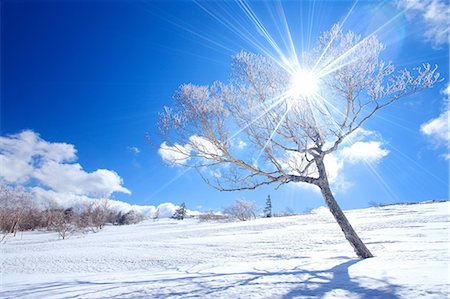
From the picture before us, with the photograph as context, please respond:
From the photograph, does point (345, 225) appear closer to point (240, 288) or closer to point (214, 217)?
point (240, 288)

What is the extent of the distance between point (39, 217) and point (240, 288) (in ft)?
180

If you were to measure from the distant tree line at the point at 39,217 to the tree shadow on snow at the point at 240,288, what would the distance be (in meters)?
23.7

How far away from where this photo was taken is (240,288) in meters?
3.94

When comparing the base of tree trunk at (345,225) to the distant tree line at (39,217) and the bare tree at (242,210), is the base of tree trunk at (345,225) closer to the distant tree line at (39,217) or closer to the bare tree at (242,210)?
the distant tree line at (39,217)

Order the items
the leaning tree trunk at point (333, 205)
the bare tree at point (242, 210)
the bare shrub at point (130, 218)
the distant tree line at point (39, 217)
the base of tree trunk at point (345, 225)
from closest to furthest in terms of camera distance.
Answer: the base of tree trunk at point (345, 225) < the leaning tree trunk at point (333, 205) < the distant tree line at point (39, 217) < the bare tree at point (242, 210) < the bare shrub at point (130, 218)

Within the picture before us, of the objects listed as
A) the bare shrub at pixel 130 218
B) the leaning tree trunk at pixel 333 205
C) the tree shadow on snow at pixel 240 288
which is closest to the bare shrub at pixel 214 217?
the bare shrub at pixel 130 218

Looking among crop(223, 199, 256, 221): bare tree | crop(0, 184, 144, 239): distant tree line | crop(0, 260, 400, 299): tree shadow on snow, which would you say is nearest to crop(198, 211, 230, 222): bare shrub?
crop(223, 199, 256, 221): bare tree

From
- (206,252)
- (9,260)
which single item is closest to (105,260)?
(206,252)

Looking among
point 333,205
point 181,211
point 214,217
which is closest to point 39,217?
point 181,211

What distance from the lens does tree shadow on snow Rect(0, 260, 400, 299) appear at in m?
3.45

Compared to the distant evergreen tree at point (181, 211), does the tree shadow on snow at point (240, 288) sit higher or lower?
lower

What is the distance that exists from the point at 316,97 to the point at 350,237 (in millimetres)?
4317

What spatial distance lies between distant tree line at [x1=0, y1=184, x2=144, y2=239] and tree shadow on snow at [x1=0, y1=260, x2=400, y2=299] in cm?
2373

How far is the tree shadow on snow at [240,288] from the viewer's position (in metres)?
3.45
